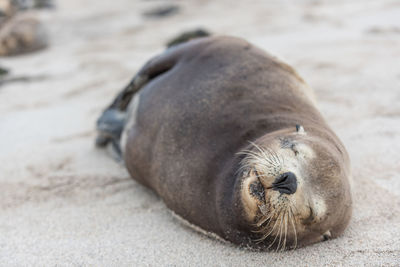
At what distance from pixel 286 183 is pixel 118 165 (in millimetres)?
1984

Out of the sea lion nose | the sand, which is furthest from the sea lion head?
the sand

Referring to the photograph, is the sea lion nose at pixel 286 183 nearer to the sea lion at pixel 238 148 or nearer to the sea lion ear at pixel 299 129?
the sea lion at pixel 238 148

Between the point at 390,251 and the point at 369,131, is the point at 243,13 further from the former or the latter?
the point at 390,251

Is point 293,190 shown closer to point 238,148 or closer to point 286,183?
point 286,183

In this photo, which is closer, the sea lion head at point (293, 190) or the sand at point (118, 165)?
the sea lion head at point (293, 190)

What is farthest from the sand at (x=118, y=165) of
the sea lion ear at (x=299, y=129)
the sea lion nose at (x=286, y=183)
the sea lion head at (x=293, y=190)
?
the sea lion ear at (x=299, y=129)

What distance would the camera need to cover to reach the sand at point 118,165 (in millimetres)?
2498

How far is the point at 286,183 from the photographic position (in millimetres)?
2131

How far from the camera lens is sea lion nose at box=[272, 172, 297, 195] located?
2.13 metres

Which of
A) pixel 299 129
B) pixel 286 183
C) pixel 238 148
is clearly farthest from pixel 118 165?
pixel 286 183

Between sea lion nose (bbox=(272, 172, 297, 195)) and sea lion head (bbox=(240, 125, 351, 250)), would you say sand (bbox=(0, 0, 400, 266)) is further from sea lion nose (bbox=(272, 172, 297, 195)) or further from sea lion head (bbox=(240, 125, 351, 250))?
sea lion nose (bbox=(272, 172, 297, 195))

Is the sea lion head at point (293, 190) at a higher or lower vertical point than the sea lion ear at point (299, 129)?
lower

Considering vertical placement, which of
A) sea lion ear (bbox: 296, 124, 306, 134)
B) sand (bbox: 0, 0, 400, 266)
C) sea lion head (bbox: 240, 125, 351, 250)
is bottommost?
sand (bbox: 0, 0, 400, 266)

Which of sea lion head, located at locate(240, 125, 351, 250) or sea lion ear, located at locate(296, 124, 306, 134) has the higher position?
sea lion ear, located at locate(296, 124, 306, 134)
